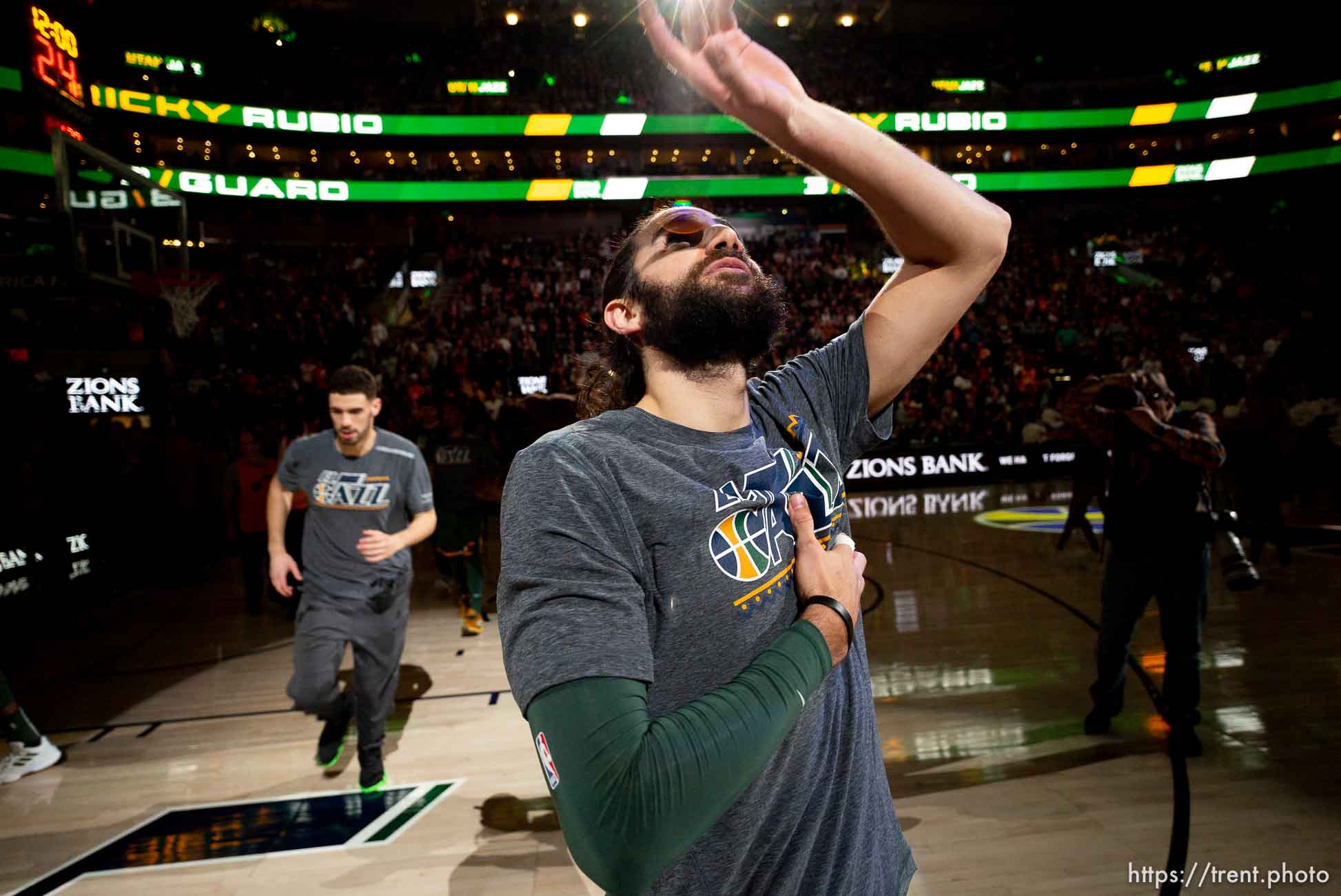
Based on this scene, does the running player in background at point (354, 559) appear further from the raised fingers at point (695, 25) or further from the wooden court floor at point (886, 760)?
the raised fingers at point (695, 25)

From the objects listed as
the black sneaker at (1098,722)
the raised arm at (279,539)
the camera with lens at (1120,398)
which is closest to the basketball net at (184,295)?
the raised arm at (279,539)

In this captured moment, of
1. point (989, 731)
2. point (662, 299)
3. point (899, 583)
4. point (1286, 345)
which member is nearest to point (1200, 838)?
point (989, 731)

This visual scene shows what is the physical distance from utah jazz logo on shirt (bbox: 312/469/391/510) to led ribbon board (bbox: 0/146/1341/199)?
85.2ft

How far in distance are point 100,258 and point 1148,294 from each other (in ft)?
94.1

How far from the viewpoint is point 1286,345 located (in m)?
A: 20.7

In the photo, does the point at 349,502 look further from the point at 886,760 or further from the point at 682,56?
the point at 682,56

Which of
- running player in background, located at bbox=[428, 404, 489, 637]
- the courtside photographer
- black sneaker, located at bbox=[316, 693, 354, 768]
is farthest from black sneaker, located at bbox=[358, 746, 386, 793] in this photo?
the courtside photographer

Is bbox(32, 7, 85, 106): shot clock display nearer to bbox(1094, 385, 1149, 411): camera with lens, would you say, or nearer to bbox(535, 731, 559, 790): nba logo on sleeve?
bbox(1094, 385, 1149, 411): camera with lens

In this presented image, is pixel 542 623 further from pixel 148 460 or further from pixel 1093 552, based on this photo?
pixel 148 460

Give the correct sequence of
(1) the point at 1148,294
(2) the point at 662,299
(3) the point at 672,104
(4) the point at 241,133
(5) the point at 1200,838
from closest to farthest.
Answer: (2) the point at 662,299 < (5) the point at 1200,838 < (1) the point at 1148,294 < (4) the point at 241,133 < (3) the point at 672,104

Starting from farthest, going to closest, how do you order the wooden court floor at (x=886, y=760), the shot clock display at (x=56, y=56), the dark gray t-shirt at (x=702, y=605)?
the shot clock display at (x=56, y=56), the wooden court floor at (x=886, y=760), the dark gray t-shirt at (x=702, y=605)

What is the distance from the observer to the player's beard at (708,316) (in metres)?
1.40

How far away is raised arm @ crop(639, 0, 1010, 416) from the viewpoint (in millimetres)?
1252

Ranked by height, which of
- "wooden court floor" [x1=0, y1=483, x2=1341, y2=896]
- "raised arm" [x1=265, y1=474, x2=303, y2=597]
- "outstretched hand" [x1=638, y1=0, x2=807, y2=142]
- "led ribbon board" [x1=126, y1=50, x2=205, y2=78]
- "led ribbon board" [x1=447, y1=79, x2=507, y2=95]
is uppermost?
"led ribbon board" [x1=126, y1=50, x2=205, y2=78]
